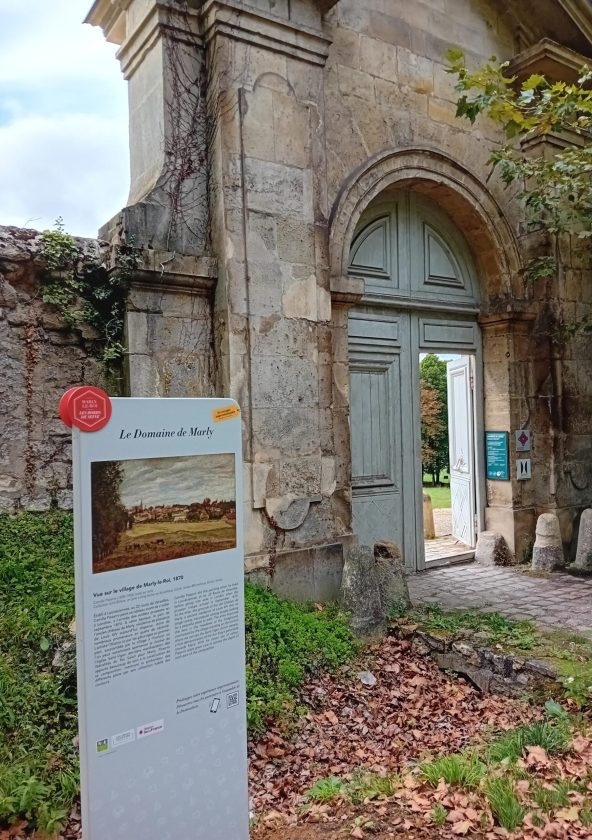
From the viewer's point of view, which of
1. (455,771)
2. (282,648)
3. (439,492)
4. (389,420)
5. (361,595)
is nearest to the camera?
(455,771)

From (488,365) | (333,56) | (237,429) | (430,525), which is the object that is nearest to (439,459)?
(430,525)

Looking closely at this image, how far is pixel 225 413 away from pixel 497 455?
5.53 meters

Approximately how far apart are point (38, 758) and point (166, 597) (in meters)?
1.52

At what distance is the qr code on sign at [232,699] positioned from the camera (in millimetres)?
2504

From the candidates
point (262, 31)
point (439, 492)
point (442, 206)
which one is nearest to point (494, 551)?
point (442, 206)

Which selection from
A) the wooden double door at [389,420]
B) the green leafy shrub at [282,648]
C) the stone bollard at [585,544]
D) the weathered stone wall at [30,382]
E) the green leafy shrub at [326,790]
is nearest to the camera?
the green leafy shrub at [326,790]

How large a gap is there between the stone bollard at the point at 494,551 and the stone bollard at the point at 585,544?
0.72 meters

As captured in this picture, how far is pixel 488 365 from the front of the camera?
24.9 feet

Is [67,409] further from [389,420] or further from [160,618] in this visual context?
[389,420]

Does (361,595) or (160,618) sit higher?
(160,618)

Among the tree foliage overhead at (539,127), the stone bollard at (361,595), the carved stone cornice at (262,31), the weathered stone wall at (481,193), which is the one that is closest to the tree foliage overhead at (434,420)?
the weathered stone wall at (481,193)

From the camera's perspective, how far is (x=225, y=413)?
2598 mm

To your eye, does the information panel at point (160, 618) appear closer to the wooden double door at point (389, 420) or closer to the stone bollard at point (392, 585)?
the stone bollard at point (392, 585)

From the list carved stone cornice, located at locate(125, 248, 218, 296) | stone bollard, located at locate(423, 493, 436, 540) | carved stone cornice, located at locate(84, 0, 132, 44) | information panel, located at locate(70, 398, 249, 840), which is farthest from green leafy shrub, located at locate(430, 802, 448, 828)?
stone bollard, located at locate(423, 493, 436, 540)
